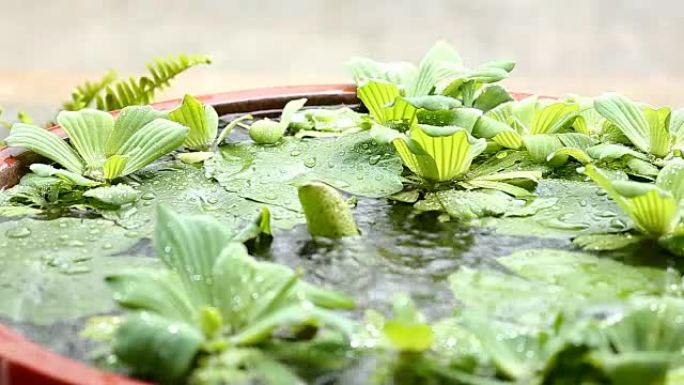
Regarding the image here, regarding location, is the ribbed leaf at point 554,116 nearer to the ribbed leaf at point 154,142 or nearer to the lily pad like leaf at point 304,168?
the lily pad like leaf at point 304,168

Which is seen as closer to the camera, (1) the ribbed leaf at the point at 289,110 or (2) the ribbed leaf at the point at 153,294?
(2) the ribbed leaf at the point at 153,294

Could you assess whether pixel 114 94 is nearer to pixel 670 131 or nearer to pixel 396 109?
pixel 396 109

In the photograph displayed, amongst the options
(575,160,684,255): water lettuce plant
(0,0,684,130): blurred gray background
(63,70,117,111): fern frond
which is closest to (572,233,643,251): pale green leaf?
(575,160,684,255): water lettuce plant

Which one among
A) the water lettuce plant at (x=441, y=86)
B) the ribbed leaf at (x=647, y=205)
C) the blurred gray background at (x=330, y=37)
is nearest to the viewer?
the ribbed leaf at (x=647, y=205)

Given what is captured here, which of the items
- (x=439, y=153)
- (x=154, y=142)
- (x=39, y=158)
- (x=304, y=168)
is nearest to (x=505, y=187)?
(x=439, y=153)

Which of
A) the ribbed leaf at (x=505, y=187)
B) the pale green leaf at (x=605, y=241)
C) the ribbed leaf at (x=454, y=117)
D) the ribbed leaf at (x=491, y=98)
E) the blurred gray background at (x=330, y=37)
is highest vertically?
the ribbed leaf at (x=454, y=117)

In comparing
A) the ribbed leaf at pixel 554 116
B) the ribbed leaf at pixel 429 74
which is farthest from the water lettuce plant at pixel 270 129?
the ribbed leaf at pixel 554 116

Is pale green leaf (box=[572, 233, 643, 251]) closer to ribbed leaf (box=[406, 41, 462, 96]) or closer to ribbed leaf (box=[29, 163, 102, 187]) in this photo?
ribbed leaf (box=[406, 41, 462, 96])

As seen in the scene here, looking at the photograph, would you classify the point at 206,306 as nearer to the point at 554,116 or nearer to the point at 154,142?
the point at 154,142
